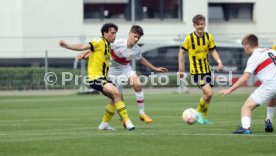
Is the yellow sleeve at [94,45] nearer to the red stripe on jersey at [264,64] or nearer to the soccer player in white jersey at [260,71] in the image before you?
the soccer player in white jersey at [260,71]

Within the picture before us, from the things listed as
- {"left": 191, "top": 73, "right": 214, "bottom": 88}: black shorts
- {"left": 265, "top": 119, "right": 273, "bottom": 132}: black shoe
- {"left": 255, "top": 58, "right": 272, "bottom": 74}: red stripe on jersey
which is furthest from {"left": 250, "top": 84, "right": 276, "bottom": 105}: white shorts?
{"left": 191, "top": 73, "right": 214, "bottom": 88}: black shorts

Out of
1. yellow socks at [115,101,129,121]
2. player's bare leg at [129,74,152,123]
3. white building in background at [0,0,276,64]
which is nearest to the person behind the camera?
yellow socks at [115,101,129,121]

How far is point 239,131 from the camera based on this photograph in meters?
14.4

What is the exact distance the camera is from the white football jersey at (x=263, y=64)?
46.2ft

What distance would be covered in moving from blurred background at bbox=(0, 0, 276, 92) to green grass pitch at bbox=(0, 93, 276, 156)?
46.5ft

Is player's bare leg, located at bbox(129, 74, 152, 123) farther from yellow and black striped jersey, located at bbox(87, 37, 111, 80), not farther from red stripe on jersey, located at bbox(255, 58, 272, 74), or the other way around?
red stripe on jersey, located at bbox(255, 58, 272, 74)

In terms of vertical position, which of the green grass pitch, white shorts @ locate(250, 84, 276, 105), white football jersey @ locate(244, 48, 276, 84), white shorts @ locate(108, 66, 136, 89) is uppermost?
white football jersey @ locate(244, 48, 276, 84)

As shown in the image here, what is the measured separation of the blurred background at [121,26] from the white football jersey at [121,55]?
18.0m

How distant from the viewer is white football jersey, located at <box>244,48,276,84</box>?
14.1m

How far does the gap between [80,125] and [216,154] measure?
6.33m

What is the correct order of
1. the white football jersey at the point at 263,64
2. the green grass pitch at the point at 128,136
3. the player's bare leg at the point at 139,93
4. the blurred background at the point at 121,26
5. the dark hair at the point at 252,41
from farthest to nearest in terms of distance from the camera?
the blurred background at the point at 121,26 < the player's bare leg at the point at 139,93 < the dark hair at the point at 252,41 < the white football jersey at the point at 263,64 < the green grass pitch at the point at 128,136

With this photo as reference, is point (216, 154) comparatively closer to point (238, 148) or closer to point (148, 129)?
point (238, 148)

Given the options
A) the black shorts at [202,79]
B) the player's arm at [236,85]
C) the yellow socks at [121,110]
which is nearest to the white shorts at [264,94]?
the player's arm at [236,85]

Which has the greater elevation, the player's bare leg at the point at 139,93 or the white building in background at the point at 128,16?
the white building in background at the point at 128,16
